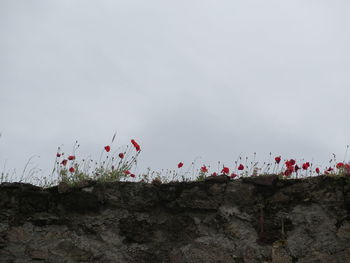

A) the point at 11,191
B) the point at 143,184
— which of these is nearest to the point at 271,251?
the point at 143,184

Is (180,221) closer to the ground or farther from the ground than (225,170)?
closer to the ground

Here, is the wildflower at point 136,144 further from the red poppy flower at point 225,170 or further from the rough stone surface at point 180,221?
the red poppy flower at point 225,170

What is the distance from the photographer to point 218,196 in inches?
160

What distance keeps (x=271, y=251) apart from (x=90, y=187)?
5.68ft

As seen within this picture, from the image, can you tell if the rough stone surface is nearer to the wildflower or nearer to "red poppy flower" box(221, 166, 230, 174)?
"red poppy flower" box(221, 166, 230, 174)

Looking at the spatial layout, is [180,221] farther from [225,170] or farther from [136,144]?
[136,144]

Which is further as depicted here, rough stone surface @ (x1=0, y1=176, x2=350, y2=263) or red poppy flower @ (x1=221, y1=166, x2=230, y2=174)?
red poppy flower @ (x1=221, y1=166, x2=230, y2=174)

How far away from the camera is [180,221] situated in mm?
4023

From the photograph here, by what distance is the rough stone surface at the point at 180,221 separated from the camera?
149 inches

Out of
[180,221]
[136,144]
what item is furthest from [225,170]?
[136,144]

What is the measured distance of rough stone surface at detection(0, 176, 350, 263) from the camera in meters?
3.79

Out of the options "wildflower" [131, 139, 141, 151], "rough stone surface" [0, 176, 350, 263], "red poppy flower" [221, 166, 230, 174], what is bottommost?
"rough stone surface" [0, 176, 350, 263]

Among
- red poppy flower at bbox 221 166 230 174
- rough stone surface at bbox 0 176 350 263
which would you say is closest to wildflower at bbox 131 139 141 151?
rough stone surface at bbox 0 176 350 263

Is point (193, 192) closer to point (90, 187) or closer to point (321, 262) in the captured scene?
point (90, 187)
